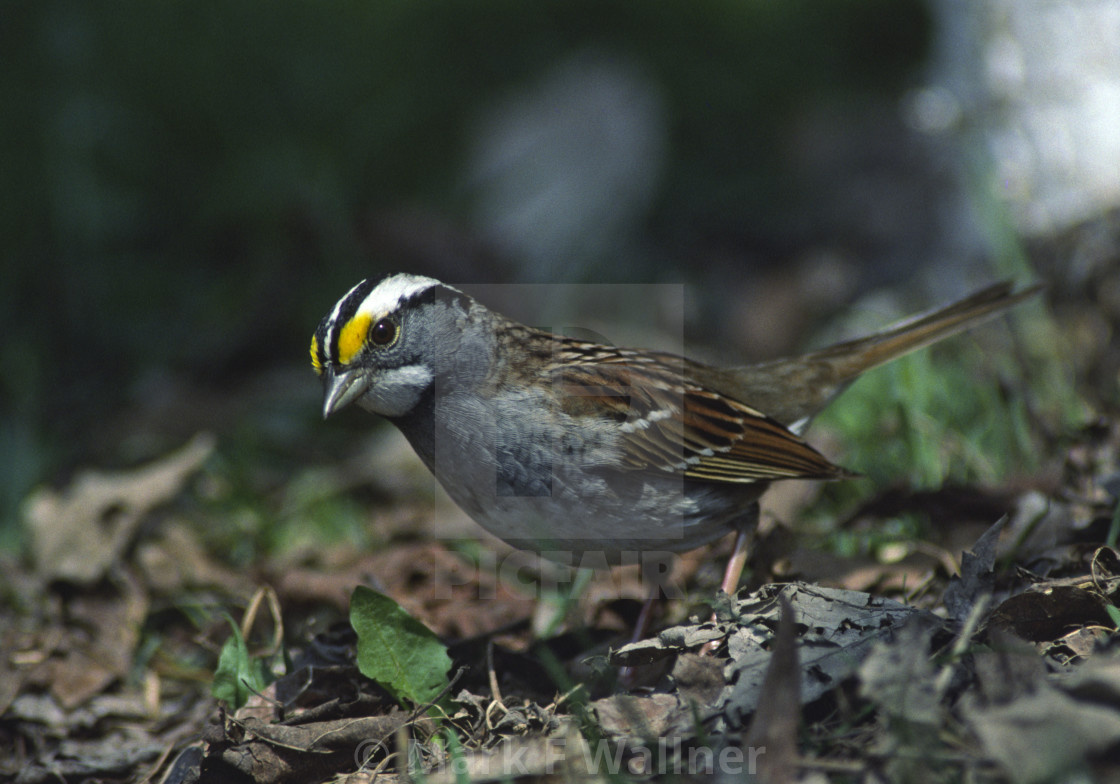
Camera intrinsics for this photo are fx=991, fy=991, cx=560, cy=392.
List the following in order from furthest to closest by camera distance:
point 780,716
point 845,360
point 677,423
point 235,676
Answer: point 845,360 < point 677,423 < point 235,676 < point 780,716

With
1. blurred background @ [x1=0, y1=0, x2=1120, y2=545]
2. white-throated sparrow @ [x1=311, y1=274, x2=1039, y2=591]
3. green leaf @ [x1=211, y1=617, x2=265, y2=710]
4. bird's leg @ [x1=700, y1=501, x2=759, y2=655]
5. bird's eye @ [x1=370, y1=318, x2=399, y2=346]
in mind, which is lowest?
green leaf @ [x1=211, y1=617, x2=265, y2=710]

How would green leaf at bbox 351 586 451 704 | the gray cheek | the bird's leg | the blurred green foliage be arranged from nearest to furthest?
green leaf at bbox 351 586 451 704 < the gray cheek < the bird's leg < the blurred green foliage

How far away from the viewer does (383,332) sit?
11.2 feet

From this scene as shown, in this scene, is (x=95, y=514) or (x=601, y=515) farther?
(x=95, y=514)

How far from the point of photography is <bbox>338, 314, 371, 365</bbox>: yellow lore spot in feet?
10.9

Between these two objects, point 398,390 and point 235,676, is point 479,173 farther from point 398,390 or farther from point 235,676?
point 235,676

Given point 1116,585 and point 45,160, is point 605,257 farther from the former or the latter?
point 1116,585

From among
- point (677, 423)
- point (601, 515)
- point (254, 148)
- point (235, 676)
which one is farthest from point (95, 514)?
point (254, 148)

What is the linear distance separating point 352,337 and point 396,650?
1.04 metres

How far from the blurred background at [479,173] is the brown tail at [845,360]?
2.58 ft

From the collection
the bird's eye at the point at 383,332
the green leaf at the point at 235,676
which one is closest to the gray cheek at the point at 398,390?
the bird's eye at the point at 383,332

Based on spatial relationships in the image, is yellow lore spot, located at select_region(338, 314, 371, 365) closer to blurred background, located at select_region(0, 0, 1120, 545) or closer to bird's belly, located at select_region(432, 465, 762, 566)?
bird's belly, located at select_region(432, 465, 762, 566)

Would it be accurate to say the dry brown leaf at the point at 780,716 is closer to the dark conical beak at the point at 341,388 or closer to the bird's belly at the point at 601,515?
the bird's belly at the point at 601,515

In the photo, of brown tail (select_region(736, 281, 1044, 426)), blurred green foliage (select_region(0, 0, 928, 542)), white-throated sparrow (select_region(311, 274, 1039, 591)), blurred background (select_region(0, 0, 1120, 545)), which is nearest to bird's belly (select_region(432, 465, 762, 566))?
white-throated sparrow (select_region(311, 274, 1039, 591))
